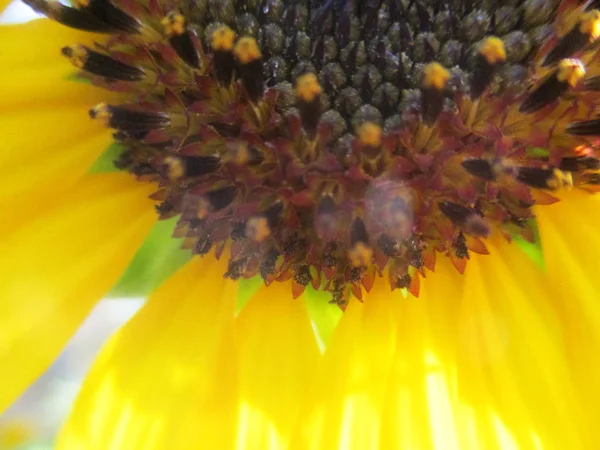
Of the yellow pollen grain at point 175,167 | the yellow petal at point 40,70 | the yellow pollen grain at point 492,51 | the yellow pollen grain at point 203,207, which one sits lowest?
the yellow pollen grain at point 203,207

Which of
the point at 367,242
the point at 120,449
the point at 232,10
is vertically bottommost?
the point at 120,449

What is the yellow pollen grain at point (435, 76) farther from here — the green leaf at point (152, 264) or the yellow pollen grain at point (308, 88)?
the green leaf at point (152, 264)

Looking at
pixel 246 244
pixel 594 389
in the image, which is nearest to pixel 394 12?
pixel 246 244

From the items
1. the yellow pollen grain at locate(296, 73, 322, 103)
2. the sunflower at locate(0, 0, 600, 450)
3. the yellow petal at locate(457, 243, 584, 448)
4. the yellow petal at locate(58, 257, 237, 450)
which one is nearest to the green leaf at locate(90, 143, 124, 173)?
the sunflower at locate(0, 0, 600, 450)

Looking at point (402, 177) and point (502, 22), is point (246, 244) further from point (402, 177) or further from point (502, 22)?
point (502, 22)

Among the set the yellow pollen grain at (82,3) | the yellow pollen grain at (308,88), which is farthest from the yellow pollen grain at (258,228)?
the yellow pollen grain at (82,3)

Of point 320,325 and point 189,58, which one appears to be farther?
point 320,325

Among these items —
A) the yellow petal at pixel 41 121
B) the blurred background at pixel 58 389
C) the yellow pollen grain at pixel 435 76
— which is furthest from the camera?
the blurred background at pixel 58 389
